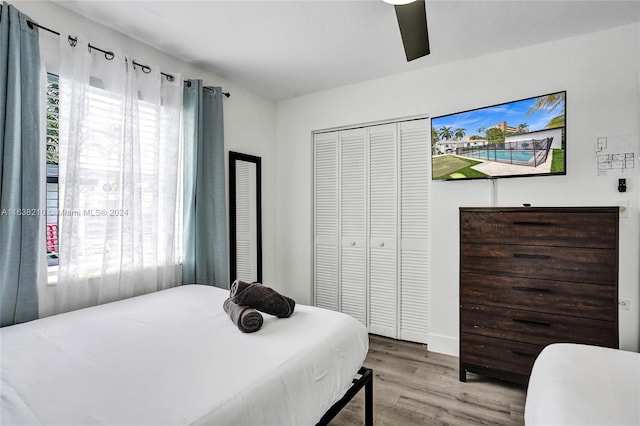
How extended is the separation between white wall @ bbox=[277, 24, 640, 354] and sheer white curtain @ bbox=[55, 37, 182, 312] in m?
1.49

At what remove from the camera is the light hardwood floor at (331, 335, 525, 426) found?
2031 millimetres

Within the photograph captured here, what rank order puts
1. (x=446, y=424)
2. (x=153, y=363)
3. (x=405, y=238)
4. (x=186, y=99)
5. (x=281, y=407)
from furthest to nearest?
1. (x=405, y=238)
2. (x=186, y=99)
3. (x=446, y=424)
4. (x=153, y=363)
5. (x=281, y=407)

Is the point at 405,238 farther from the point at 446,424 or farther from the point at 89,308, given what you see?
the point at 89,308

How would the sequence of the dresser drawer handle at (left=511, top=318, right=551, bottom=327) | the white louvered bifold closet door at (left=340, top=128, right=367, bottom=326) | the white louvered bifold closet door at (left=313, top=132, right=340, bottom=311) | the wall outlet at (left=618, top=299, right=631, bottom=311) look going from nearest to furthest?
the dresser drawer handle at (left=511, top=318, right=551, bottom=327) → the wall outlet at (left=618, top=299, right=631, bottom=311) → the white louvered bifold closet door at (left=340, top=128, right=367, bottom=326) → the white louvered bifold closet door at (left=313, top=132, right=340, bottom=311)

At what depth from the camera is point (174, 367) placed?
4.09 feet

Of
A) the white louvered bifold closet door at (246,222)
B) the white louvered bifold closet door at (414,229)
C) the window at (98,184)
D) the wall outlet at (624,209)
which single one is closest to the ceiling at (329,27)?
the window at (98,184)

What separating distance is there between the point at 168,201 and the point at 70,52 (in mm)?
1126

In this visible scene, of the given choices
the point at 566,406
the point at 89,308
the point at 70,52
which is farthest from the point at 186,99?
the point at 566,406

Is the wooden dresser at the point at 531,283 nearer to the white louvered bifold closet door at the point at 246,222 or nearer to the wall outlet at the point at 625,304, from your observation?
the wall outlet at the point at 625,304

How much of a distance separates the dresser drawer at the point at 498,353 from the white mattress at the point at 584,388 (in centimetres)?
94

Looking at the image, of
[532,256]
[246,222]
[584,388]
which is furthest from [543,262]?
[246,222]

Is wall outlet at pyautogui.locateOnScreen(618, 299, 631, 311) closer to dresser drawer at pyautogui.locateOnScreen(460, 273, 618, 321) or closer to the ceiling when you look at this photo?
dresser drawer at pyautogui.locateOnScreen(460, 273, 618, 321)

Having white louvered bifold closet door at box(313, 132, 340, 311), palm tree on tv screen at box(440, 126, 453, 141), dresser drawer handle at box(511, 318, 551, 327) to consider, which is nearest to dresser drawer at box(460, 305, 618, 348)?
dresser drawer handle at box(511, 318, 551, 327)

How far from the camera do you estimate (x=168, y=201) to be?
2.62 m
